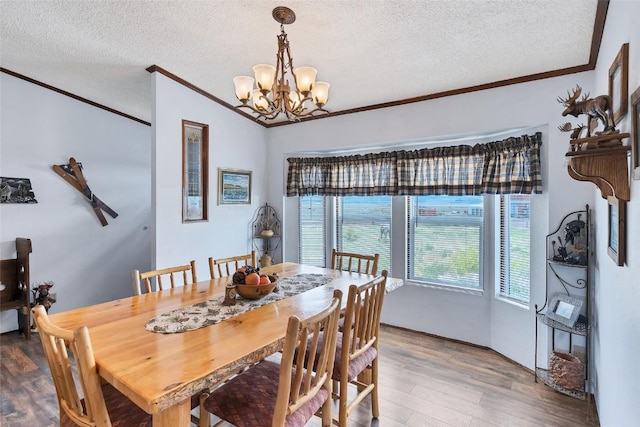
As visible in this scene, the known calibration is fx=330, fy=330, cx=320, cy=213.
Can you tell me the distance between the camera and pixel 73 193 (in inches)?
157

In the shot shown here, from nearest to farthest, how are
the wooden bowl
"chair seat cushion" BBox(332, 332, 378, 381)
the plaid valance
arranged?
"chair seat cushion" BBox(332, 332, 378, 381)
the wooden bowl
the plaid valance

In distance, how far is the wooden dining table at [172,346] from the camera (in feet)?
3.72

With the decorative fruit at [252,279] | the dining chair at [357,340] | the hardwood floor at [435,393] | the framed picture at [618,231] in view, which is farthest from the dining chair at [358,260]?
the framed picture at [618,231]

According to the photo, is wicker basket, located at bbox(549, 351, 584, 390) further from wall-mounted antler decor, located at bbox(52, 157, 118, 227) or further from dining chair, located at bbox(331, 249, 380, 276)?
wall-mounted antler decor, located at bbox(52, 157, 118, 227)

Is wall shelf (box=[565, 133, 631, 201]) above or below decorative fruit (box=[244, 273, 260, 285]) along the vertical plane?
above

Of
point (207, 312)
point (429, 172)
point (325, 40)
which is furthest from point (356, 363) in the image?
point (325, 40)

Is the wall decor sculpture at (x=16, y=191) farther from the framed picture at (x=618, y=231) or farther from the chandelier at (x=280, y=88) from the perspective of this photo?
the framed picture at (x=618, y=231)

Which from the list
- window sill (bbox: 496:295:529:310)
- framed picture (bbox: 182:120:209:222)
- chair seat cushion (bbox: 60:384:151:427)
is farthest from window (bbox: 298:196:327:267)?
chair seat cushion (bbox: 60:384:151:427)

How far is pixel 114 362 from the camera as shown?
126cm

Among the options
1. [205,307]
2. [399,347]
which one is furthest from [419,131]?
[205,307]

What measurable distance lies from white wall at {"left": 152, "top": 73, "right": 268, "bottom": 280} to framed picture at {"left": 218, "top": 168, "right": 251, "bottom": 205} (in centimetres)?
6

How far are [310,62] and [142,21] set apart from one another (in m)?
1.35

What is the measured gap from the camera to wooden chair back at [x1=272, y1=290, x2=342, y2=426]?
1.27 meters

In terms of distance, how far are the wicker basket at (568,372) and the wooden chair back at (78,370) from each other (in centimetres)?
281
